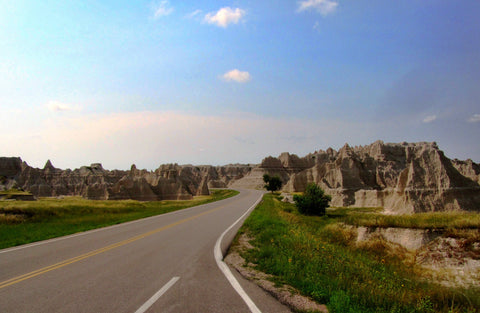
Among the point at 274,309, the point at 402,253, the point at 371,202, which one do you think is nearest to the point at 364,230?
the point at 402,253

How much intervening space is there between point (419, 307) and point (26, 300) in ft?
22.6

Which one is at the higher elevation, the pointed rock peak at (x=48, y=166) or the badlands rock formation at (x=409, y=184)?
the pointed rock peak at (x=48, y=166)

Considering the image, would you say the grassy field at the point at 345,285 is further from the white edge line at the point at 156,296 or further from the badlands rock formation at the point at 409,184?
the badlands rock formation at the point at 409,184

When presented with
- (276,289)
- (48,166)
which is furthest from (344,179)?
(48,166)

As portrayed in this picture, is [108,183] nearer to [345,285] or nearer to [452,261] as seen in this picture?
[452,261]

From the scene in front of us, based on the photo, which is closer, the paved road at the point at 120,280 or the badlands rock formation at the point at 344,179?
the paved road at the point at 120,280

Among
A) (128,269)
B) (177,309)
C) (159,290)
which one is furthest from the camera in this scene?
(128,269)

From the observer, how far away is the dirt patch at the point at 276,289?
5010 millimetres

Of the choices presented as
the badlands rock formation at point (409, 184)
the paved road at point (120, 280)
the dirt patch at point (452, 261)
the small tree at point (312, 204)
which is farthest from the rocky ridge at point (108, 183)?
the dirt patch at point (452, 261)

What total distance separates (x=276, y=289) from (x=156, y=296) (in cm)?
233

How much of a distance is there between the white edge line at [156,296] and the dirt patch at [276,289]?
1.68m

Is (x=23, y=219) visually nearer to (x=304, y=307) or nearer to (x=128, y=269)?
(x=128, y=269)

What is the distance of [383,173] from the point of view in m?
72.0

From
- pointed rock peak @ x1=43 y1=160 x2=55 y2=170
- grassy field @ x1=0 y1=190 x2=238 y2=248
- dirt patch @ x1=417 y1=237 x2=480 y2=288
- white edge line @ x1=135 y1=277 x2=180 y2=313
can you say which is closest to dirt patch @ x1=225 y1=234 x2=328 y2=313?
white edge line @ x1=135 y1=277 x2=180 y2=313
